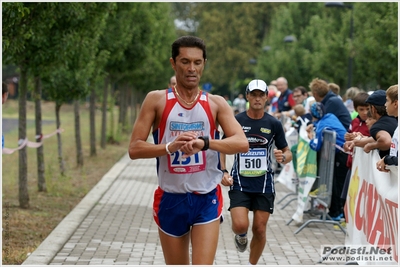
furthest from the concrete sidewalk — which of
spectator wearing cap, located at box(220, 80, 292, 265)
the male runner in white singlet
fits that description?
the male runner in white singlet

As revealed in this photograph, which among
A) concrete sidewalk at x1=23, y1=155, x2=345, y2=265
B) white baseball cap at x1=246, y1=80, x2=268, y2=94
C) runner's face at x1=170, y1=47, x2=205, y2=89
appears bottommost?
concrete sidewalk at x1=23, y1=155, x2=345, y2=265

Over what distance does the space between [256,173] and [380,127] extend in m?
1.32

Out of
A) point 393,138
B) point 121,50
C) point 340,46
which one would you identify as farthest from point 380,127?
point 340,46

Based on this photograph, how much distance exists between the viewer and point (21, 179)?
12711 millimetres

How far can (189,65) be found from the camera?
5.44 m

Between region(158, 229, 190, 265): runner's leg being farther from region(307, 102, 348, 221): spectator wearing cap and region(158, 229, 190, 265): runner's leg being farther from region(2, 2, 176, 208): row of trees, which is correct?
region(307, 102, 348, 221): spectator wearing cap

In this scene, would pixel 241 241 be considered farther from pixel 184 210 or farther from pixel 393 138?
pixel 184 210

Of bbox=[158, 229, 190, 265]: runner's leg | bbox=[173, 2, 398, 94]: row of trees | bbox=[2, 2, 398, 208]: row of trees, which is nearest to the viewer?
bbox=[158, 229, 190, 265]: runner's leg

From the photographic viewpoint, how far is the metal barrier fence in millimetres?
11250

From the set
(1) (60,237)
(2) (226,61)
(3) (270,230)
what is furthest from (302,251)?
(2) (226,61)

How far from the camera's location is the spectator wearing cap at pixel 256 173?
26.6 ft

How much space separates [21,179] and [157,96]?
7666 mm

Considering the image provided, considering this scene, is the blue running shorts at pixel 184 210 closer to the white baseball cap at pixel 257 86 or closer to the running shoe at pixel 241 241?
the running shoe at pixel 241 241

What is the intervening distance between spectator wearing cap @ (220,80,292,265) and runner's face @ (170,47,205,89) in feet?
8.80
